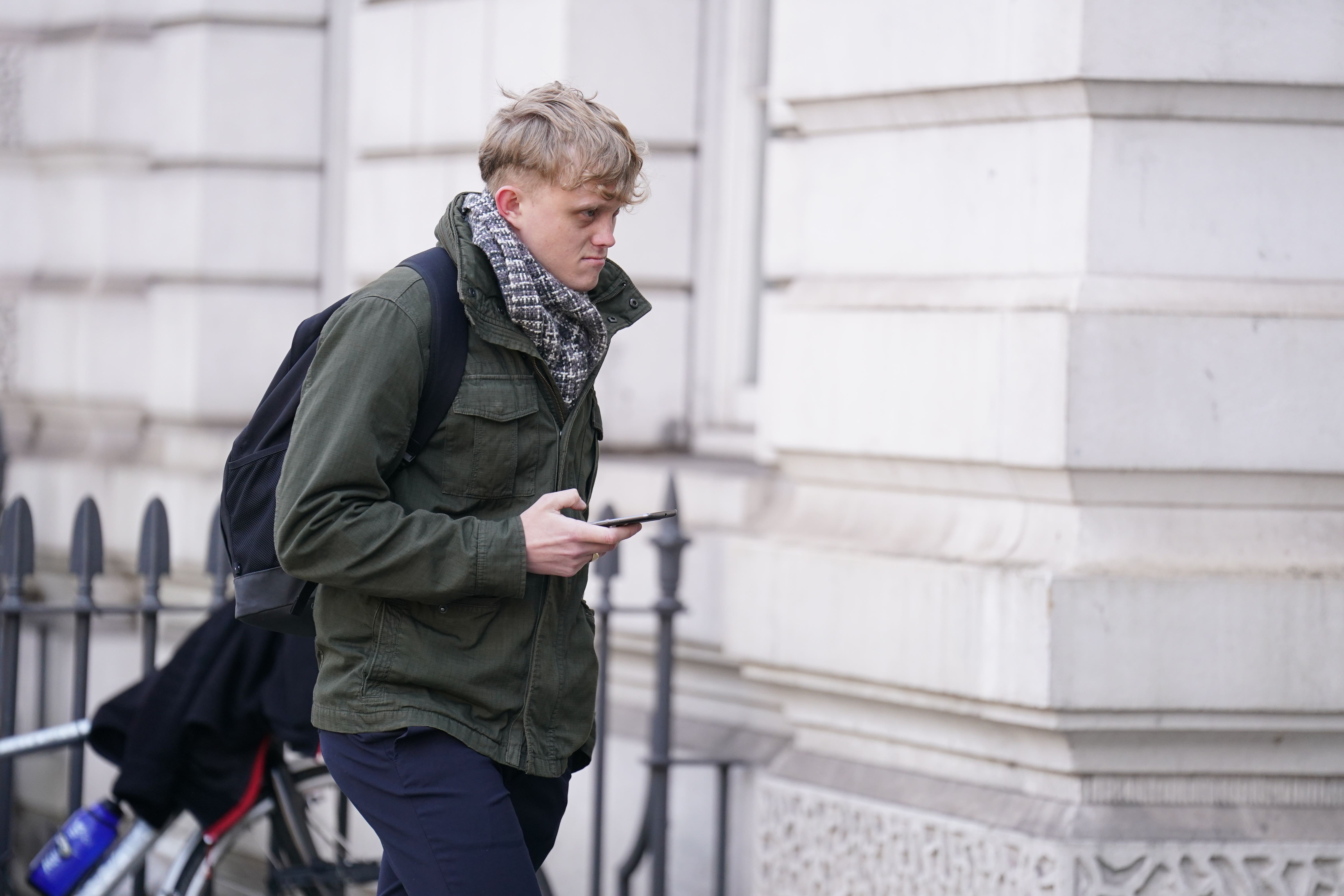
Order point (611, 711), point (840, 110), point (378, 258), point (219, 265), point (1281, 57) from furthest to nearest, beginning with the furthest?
point (219, 265), point (378, 258), point (611, 711), point (840, 110), point (1281, 57)

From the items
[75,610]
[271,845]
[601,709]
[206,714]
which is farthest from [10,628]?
[601,709]

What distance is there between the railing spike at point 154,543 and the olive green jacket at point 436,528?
2.06 metres

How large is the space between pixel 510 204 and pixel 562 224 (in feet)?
0.32

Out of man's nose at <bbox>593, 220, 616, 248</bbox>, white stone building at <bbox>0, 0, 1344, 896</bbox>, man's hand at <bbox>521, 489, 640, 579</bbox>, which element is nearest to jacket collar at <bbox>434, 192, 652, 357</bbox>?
man's nose at <bbox>593, 220, 616, 248</bbox>

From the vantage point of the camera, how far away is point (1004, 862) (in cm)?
417

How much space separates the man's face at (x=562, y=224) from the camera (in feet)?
9.24

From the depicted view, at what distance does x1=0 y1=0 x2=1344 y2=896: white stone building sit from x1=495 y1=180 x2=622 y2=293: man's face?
153cm

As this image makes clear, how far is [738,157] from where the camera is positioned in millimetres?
5797

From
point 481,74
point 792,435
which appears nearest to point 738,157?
point 481,74

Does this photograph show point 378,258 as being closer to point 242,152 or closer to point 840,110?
point 242,152

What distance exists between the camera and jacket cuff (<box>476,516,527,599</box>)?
271cm

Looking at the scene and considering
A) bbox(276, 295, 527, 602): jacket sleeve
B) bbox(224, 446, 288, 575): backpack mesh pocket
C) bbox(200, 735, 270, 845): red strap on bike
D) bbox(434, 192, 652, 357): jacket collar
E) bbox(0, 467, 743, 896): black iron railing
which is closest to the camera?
bbox(276, 295, 527, 602): jacket sleeve

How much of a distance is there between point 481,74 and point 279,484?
3.49 meters

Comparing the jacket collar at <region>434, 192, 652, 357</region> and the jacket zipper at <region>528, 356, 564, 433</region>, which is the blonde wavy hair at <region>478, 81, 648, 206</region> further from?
the jacket zipper at <region>528, 356, 564, 433</region>
